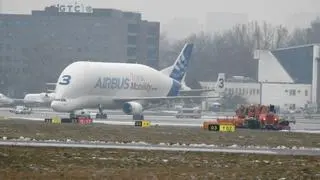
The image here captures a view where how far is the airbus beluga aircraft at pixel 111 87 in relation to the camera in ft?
330

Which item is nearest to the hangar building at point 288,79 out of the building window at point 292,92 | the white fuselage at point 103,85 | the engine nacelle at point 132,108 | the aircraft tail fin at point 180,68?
the building window at point 292,92

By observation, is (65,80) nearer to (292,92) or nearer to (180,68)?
(180,68)

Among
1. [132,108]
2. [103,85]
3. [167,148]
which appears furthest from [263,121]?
[167,148]

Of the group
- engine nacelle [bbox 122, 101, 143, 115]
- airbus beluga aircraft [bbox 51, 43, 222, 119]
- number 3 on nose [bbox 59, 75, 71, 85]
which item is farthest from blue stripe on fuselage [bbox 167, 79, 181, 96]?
number 3 on nose [bbox 59, 75, 71, 85]

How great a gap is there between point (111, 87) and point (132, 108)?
3051 mm

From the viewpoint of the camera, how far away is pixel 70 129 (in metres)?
61.7

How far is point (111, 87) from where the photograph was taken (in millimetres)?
104250

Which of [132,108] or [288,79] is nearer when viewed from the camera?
[132,108]

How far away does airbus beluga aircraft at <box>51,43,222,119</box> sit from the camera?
100688 millimetres

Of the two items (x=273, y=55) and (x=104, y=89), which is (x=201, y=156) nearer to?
(x=104, y=89)

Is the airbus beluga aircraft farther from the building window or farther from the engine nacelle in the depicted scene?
the building window

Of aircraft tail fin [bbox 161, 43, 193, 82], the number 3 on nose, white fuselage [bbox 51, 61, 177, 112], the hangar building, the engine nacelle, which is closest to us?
white fuselage [bbox 51, 61, 177, 112]

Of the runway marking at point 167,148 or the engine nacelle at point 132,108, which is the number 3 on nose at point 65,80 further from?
the runway marking at point 167,148

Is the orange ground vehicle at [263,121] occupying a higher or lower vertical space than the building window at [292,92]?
lower
